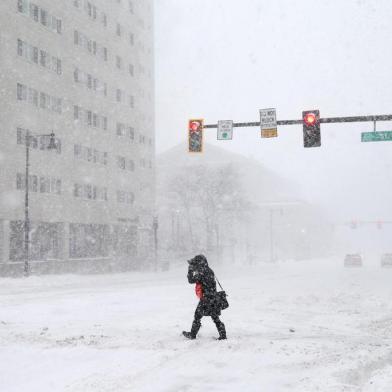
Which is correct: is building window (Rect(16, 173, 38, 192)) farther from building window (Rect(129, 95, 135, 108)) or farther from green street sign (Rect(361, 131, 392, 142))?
green street sign (Rect(361, 131, 392, 142))

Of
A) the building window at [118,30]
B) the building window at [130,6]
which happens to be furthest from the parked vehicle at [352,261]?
the building window at [130,6]

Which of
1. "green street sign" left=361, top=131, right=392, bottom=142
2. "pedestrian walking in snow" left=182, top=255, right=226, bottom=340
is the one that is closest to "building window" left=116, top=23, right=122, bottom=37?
"green street sign" left=361, top=131, right=392, bottom=142

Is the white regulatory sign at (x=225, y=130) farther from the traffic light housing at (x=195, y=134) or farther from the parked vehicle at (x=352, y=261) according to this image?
the parked vehicle at (x=352, y=261)

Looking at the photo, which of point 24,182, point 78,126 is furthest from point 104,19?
point 24,182

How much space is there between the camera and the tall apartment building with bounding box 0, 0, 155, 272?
139 feet

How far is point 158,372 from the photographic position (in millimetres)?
8508

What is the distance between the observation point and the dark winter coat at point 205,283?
1123 centimetres

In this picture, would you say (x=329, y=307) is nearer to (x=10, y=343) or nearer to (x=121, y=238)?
(x=10, y=343)

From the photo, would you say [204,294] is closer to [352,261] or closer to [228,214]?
[352,261]

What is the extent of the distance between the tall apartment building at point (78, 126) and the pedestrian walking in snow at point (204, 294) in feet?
105

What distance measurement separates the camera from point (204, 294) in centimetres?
1130

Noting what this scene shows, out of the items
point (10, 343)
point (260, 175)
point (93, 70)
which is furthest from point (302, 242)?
point (10, 343)

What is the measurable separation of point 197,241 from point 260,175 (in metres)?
98.2

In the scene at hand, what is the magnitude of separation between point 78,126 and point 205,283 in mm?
40384
